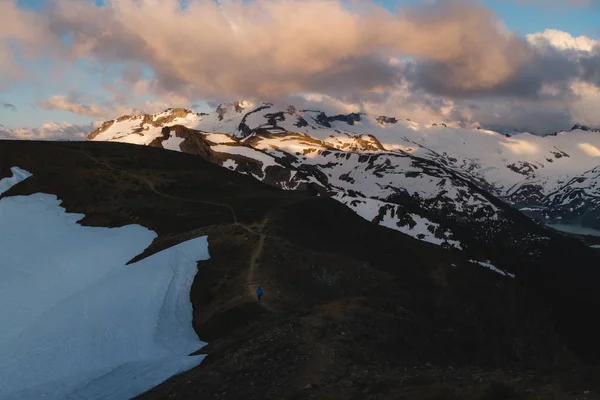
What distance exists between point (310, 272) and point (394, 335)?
2370 cm

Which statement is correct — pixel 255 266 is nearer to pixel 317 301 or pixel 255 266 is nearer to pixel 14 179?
pixel 317 301

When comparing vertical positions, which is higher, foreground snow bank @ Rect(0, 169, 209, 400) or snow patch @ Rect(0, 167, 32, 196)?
snow patch @ Rect(0, 167, 32, 196)

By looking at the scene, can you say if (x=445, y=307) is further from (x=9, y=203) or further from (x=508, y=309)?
(x=9, y=203)

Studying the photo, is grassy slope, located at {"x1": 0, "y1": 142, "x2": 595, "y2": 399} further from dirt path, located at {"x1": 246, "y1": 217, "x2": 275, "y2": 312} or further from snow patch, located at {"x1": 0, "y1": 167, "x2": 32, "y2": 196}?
snow patch, located at {"x1": 0, "y1": 167, "x2": 32, "y2": 196}

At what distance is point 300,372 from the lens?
26375 millimetres

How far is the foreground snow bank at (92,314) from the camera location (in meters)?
35.5

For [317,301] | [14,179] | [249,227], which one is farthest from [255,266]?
[14,179]

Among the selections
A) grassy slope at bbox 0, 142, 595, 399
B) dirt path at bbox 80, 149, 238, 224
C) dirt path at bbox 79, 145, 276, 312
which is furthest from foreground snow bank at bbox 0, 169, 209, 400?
dirt path at bbox 80, 149, 238, 224

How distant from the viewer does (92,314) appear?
47812 millimetres

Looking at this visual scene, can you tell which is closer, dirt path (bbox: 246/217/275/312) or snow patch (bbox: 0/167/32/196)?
dirt path (bbox: 246/217/275/312)

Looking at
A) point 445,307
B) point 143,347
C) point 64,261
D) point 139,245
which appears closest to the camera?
point 143,347

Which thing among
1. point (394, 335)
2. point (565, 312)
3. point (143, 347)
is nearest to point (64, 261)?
point (143, 347)

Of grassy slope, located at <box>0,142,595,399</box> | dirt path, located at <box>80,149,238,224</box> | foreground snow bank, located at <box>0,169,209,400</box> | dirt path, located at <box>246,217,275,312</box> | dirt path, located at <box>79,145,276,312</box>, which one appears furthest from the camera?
dirt path, located at <box>80,149,238,224</box>

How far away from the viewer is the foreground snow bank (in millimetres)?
35531
